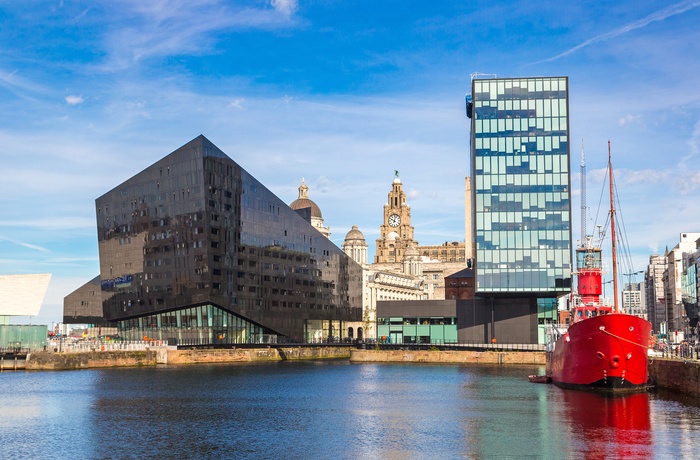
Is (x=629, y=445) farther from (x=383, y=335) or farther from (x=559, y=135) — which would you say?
(x=383, y=335)

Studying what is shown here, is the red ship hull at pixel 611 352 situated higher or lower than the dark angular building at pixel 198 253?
lower

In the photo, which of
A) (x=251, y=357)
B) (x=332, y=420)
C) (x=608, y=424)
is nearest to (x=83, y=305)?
(x=251, y=357)

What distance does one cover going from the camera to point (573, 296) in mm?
99125

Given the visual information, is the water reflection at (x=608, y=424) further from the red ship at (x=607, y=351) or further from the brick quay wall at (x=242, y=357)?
the brick quay wall at (x=242, y=357)

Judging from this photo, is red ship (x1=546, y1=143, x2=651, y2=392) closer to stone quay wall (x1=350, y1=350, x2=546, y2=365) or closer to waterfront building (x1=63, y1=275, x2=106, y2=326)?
stone quay wall (x1=350, y1=350, x2=546, y2=365)

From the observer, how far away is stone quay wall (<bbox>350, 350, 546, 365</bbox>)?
438 ft

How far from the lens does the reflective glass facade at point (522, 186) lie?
455 ft

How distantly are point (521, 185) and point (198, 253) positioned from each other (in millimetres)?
55125

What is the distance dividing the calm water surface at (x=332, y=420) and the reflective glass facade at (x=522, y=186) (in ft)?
138

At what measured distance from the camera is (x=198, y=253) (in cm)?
14700

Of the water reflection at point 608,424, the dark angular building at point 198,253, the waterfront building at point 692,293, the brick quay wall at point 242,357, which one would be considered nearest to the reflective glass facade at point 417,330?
the brick quay wall at point 242,357

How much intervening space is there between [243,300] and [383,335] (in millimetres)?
28091

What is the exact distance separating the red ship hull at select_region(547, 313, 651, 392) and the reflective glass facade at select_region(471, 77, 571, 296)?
57.5 metres

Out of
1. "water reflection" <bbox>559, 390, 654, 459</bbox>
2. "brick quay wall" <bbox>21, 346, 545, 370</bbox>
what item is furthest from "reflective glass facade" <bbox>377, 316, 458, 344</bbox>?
"water reflection" <bbox>559, 390, 654, 459</bbox>
